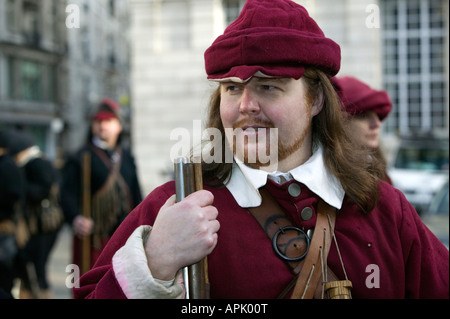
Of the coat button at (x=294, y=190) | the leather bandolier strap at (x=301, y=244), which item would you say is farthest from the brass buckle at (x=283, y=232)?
the coat button at (x=294, y=190)

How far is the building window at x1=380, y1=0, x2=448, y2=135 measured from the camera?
16359 millimetres

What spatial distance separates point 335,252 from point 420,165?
10.1 metres

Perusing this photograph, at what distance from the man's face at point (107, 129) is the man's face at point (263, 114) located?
388cm

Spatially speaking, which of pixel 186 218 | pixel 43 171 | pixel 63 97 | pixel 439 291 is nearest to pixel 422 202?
pixel 43 171

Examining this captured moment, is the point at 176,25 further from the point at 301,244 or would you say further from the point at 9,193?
the point at 301,244

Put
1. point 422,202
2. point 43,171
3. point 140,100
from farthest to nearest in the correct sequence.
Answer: point 140,100
point 422,202
point 43,171

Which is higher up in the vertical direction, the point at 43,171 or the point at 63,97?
the point at 63,97

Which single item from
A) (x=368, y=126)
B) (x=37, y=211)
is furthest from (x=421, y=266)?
(x=37, y=211)

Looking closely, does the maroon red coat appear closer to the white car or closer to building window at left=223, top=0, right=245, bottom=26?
the white car

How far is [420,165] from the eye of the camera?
11.2m

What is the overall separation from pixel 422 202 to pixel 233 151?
8557 mm

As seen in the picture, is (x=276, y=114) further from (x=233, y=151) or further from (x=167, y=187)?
(x=167, y=187)

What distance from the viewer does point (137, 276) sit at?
151 cm

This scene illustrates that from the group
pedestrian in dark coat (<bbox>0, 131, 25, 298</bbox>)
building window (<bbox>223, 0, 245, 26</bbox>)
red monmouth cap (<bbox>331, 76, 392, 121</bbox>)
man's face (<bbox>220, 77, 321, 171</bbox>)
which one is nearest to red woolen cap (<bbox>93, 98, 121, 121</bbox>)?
pedestrian in dark coat (<bbox>0, 131, 25, 298</bbox>)
